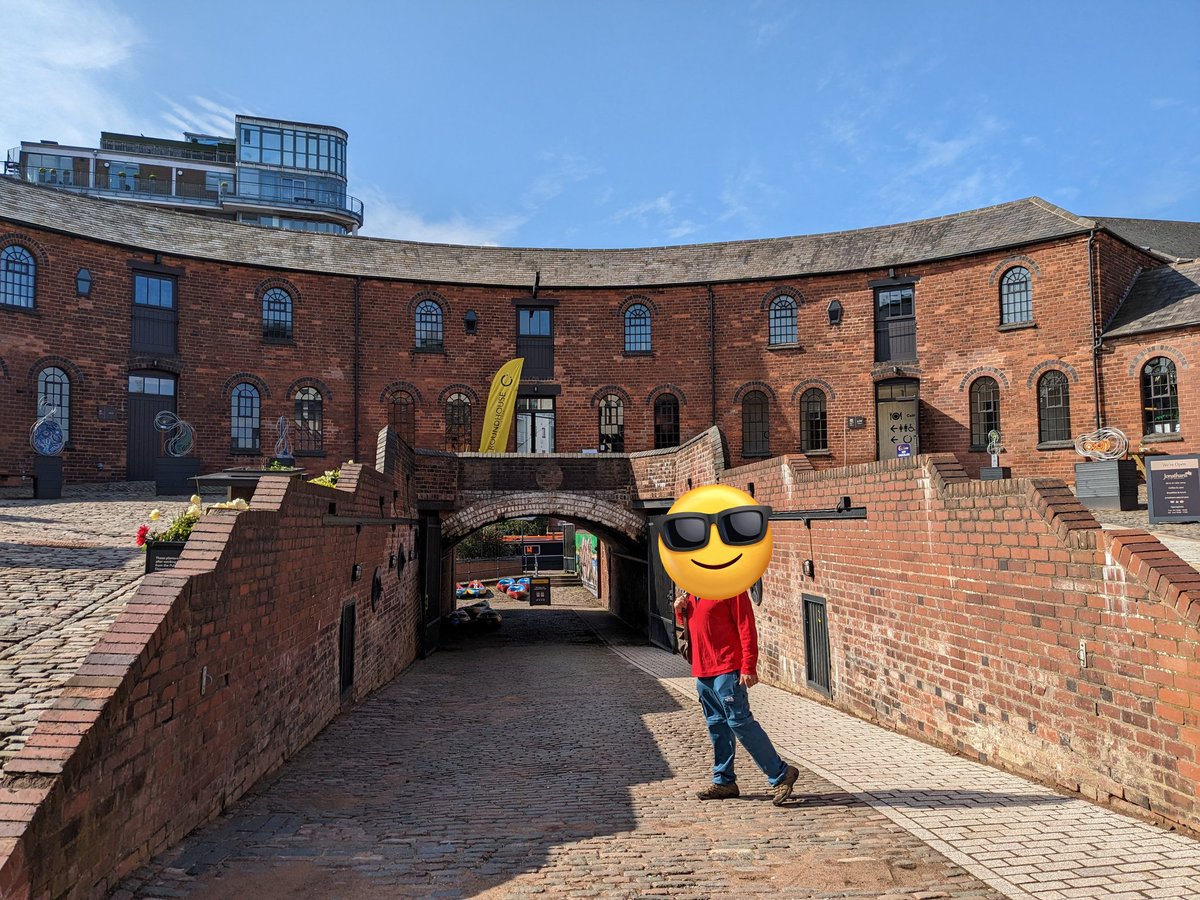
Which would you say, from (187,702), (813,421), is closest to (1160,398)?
(813,421)

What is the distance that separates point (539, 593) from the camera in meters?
28.8

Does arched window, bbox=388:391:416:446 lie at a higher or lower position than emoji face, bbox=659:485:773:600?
higher

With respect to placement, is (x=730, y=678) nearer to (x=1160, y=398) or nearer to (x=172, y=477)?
(x=172, y=477)

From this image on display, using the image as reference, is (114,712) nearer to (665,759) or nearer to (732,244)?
(665,759)

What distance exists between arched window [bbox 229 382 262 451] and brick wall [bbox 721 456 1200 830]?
18202 mm

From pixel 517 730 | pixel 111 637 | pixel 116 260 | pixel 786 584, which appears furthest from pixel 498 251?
pixel 111 637

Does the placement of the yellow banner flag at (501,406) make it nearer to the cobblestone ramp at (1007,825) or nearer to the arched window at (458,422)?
the arched window at (458,422)

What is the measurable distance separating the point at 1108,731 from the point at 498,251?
80.0 ft

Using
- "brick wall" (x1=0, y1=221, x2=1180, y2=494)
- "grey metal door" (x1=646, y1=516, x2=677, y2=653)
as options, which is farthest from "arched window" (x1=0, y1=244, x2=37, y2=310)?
"grey metal door" (x1=646, y1=516, x2=677, y2=653)

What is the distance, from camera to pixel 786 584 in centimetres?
1145

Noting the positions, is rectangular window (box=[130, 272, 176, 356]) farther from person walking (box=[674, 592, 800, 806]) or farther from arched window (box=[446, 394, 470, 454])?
person walking (box=[674, 592, 800, 806])

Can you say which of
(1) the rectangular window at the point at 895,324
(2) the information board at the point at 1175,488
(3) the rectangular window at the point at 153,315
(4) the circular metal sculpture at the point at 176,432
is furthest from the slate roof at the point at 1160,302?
(3) the rectangular window at the point at 153,315

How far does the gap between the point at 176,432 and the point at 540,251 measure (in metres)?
12.5

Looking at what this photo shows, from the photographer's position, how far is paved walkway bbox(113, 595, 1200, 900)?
13.6ft
